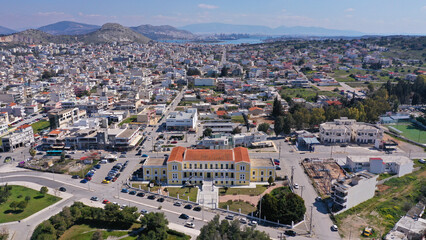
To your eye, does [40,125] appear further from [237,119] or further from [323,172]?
[323,172]

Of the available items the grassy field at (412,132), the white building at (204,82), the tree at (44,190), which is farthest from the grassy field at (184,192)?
the white building at (204,82)

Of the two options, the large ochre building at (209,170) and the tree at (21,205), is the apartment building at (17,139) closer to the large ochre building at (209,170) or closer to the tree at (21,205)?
the tree at (21,205)

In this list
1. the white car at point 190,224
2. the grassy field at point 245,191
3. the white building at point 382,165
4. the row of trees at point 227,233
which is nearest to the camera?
the row of trees at point 227,233

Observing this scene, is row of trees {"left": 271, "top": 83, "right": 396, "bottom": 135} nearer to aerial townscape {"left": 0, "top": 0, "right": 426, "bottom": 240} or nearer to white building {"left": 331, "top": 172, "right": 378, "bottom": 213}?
aerial townscape {"left": 0, "top": 0, "right": 426, "bottom": 240}

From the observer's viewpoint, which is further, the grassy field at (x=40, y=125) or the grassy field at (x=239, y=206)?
the grassy field at (x=40, y=125)

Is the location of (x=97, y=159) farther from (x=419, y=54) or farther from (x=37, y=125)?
(x=419, y=54)

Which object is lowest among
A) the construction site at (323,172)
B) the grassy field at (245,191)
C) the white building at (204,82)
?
the grassy field at (245,191)

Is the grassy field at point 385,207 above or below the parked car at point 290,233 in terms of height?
above
